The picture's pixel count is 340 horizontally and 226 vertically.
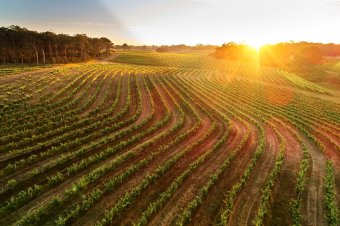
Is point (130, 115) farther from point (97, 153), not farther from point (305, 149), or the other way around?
point (305, 149)

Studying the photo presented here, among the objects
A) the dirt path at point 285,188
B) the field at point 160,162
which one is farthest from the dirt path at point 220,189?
the dirt path at point 285,188

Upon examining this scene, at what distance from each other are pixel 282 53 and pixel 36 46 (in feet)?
396

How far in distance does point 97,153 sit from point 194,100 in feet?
84.6

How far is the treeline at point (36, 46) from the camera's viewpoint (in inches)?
3629

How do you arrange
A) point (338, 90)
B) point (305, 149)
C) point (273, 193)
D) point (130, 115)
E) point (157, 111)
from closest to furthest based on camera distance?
point (273, 193)
point (305, 149)
point (130, 115)
point (157, 111)
point (338, 90)

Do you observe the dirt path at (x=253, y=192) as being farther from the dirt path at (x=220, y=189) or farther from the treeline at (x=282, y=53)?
the treeline at (x=282, y=53)

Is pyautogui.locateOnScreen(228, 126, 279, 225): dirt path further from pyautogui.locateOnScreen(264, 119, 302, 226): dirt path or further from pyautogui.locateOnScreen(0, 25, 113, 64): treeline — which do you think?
Answer: pyautogui.locateOnScreen(0, 25, 113, 64): treeline

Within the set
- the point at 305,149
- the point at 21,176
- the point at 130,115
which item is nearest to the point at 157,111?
the point at 130,115

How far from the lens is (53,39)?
106500 mm

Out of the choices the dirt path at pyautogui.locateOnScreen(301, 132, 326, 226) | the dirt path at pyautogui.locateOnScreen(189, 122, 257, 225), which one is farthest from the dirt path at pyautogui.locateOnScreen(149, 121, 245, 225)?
the dirt path at pyautogui.locateOnScreen(301, 132, 326, 226)

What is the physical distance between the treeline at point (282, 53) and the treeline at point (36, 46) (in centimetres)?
7754

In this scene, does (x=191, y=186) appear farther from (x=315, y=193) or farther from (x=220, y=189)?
(x=315, y=193)

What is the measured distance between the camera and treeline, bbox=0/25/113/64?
92188 millimetres

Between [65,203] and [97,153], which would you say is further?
[97,153]
